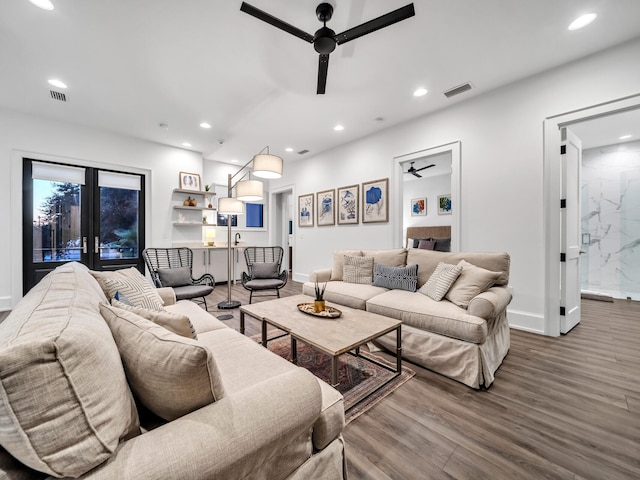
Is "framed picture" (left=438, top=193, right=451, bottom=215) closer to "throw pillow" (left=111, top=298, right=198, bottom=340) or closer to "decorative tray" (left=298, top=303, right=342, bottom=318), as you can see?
"decorative tray" (left=298, top=303, right=342, bottom=318)

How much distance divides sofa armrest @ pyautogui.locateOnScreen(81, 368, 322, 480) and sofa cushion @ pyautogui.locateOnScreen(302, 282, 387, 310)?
189cm

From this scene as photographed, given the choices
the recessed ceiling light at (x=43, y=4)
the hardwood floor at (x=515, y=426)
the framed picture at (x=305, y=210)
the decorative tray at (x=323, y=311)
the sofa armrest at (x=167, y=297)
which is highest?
the recessed ceiling light at (x=43, y=4)

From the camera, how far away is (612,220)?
4508 mm

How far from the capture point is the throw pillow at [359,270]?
3.38 metres

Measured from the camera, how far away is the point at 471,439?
4.72 ft

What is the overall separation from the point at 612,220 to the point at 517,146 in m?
3.25

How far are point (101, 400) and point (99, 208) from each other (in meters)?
5.17

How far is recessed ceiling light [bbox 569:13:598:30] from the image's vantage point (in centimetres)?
212

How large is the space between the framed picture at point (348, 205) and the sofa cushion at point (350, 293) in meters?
1.78

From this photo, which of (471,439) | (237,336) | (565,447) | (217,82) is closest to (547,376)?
(565,447)

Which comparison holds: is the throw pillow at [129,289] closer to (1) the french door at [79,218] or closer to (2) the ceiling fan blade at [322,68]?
(2) the ceiling fan blade at [322,68]

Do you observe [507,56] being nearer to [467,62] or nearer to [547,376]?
[467,62]

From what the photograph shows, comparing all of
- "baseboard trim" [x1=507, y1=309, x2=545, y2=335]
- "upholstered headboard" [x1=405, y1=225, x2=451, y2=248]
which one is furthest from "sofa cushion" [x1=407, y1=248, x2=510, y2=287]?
"upholstered headboard" [x1=405, y1=225, x2=451, y2=248]

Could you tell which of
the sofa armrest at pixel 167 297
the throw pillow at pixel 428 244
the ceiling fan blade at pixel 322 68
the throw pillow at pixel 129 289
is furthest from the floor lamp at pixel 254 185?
the throw pillow at pixel 428 244
